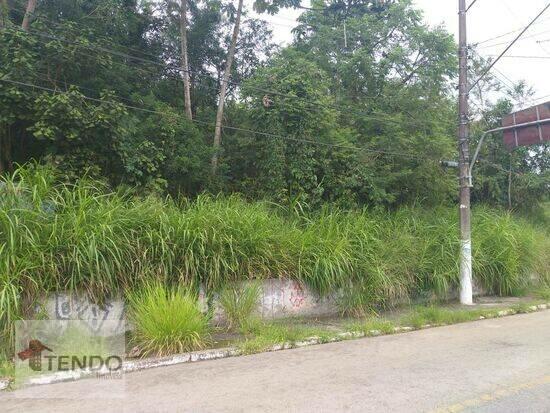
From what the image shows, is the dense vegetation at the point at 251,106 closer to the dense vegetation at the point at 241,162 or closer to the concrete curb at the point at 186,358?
the dense vegetation at the point at 241,162

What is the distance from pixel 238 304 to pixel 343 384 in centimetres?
340

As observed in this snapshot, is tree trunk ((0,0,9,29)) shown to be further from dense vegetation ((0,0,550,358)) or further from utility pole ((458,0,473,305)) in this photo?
utility pole ((458,0,473,305))

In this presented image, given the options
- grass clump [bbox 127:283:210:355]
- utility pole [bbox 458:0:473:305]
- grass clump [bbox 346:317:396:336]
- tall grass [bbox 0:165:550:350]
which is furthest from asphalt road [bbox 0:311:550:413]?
utility pole [bbox 458:0:473:305]

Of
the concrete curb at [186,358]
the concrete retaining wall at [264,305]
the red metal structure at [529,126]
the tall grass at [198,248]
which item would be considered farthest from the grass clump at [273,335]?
the red metal structure at [529,126]

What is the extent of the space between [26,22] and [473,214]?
14.6 meters

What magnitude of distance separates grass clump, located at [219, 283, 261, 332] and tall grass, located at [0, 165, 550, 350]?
252 mm

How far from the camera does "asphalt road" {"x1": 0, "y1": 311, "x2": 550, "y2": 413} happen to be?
4.97 meters

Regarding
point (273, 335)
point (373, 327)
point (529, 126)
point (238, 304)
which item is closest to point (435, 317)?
point (373, 327)

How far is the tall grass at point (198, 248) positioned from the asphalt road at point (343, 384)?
2.06m

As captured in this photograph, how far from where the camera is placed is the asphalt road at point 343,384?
16.3 feet

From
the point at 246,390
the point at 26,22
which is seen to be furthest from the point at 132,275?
the point at 26,22

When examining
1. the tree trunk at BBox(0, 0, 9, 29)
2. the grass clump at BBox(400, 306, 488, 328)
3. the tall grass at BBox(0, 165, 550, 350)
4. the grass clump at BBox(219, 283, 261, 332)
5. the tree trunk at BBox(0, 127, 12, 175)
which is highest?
the tree trunk at BBox(0, 0, 9, 29)

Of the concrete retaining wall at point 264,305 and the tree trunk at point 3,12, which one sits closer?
the concrete retaining wall at point 264,305

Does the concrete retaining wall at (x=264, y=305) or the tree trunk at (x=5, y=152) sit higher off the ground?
the tree trunk at (x=5, y=152)
